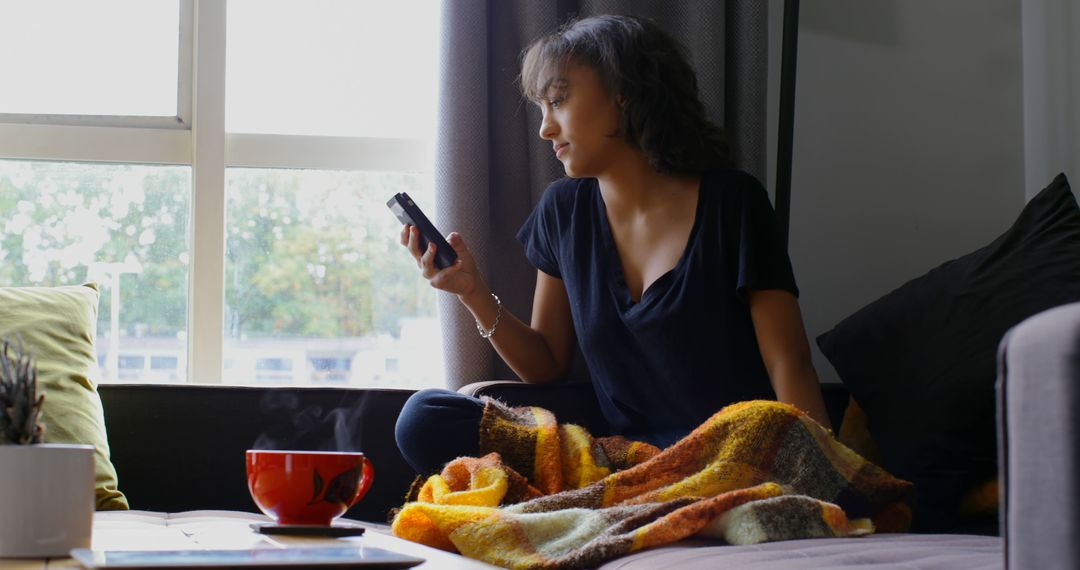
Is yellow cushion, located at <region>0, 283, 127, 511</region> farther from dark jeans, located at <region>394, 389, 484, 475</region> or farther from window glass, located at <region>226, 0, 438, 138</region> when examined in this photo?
window glass, located at <region>226, 0, 438, 138</region>

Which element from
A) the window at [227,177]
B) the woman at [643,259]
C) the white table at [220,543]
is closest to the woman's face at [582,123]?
the woman at [643,259]

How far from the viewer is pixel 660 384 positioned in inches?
70.6

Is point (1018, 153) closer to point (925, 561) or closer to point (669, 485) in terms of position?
point (669, 485)

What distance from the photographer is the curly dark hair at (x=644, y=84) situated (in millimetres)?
1860

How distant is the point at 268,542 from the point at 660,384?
39.6 inches

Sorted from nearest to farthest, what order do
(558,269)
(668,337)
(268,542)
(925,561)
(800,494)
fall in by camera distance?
(268,542) → (925,561) → (800,494) → (668,337) → (558,269)

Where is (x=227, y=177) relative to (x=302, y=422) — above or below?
above

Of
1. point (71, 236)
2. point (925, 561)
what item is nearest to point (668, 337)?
point (925, 561)

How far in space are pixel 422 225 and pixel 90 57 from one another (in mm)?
918

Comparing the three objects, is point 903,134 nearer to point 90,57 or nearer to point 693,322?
point 693,322

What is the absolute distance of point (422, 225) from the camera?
1.87 metres

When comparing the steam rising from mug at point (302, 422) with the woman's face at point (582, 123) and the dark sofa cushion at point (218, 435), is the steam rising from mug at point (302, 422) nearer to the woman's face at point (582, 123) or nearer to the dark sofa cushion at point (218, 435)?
the dark sofa cushion at point (218, 435)

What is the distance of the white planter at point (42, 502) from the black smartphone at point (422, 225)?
105 centimetres

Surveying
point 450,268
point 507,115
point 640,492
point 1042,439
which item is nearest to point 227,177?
point 507,115
